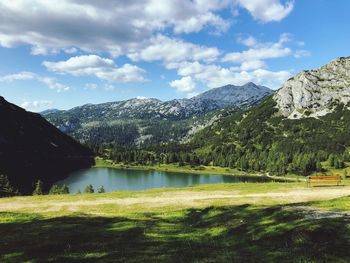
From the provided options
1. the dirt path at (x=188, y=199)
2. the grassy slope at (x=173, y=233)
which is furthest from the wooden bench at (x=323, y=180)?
the grassy slope at (x=173, y=233)

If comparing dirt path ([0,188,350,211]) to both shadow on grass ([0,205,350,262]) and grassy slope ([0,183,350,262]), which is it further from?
shadow on grass ([0,205,350,262])

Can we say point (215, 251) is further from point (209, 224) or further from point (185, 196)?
point (185, 196)

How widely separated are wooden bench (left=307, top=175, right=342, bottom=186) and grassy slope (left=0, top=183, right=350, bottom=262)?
35.6 ft

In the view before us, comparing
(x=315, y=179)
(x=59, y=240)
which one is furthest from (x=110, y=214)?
(x=315, y=179)

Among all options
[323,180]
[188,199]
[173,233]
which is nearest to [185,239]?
[173,233]

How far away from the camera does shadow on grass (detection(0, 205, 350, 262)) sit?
1733cm

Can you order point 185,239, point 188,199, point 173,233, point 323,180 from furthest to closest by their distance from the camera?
point 323,180, point 188,199, point 173,233, point 185,239

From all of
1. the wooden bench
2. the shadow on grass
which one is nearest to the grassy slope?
the shadow on grass

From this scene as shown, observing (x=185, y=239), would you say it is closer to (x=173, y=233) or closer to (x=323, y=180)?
(x=173, y=233)

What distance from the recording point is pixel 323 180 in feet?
167

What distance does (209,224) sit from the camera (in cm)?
2670

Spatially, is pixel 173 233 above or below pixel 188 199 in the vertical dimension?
below

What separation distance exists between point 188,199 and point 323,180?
2176 cm

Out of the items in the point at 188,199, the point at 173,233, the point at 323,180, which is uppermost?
the point at 323,180
